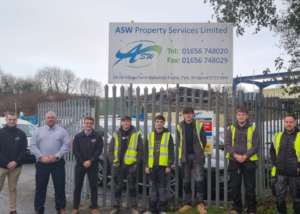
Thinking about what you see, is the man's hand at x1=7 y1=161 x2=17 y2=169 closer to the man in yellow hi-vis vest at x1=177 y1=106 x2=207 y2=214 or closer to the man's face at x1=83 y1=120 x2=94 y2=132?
the man's face at x1=83 y1=120 x2=94 y2=132

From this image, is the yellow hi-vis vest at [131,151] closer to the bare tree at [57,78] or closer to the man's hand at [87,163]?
the man's hand at [87,163]

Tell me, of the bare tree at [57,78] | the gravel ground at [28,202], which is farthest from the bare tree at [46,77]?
the gravel ground at [28,202]

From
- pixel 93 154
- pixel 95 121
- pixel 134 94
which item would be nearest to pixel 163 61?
pixel 134 94

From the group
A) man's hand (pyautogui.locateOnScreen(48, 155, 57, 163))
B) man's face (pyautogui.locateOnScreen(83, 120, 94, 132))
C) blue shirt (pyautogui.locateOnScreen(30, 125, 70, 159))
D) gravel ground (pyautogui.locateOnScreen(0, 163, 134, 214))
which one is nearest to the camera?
man's hand (pyautogui.locateOnScreen(48, 155, 57, 163))

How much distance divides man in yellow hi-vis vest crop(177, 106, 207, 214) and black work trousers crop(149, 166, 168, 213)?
1.19 ft

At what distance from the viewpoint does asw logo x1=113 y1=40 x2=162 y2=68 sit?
25.3 feet

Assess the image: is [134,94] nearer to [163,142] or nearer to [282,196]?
[163,142]

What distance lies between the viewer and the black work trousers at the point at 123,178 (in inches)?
253

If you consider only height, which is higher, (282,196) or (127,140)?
(127,140)

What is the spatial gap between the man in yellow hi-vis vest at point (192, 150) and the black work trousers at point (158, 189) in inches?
14.3

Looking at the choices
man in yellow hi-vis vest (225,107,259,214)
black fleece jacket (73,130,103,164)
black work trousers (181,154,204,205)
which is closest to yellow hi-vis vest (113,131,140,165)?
black fleece jacket (73,130,103,164)

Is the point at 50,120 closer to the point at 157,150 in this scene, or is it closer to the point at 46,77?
the point at 157,150

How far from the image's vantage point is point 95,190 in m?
6.60

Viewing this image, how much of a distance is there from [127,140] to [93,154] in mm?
705
